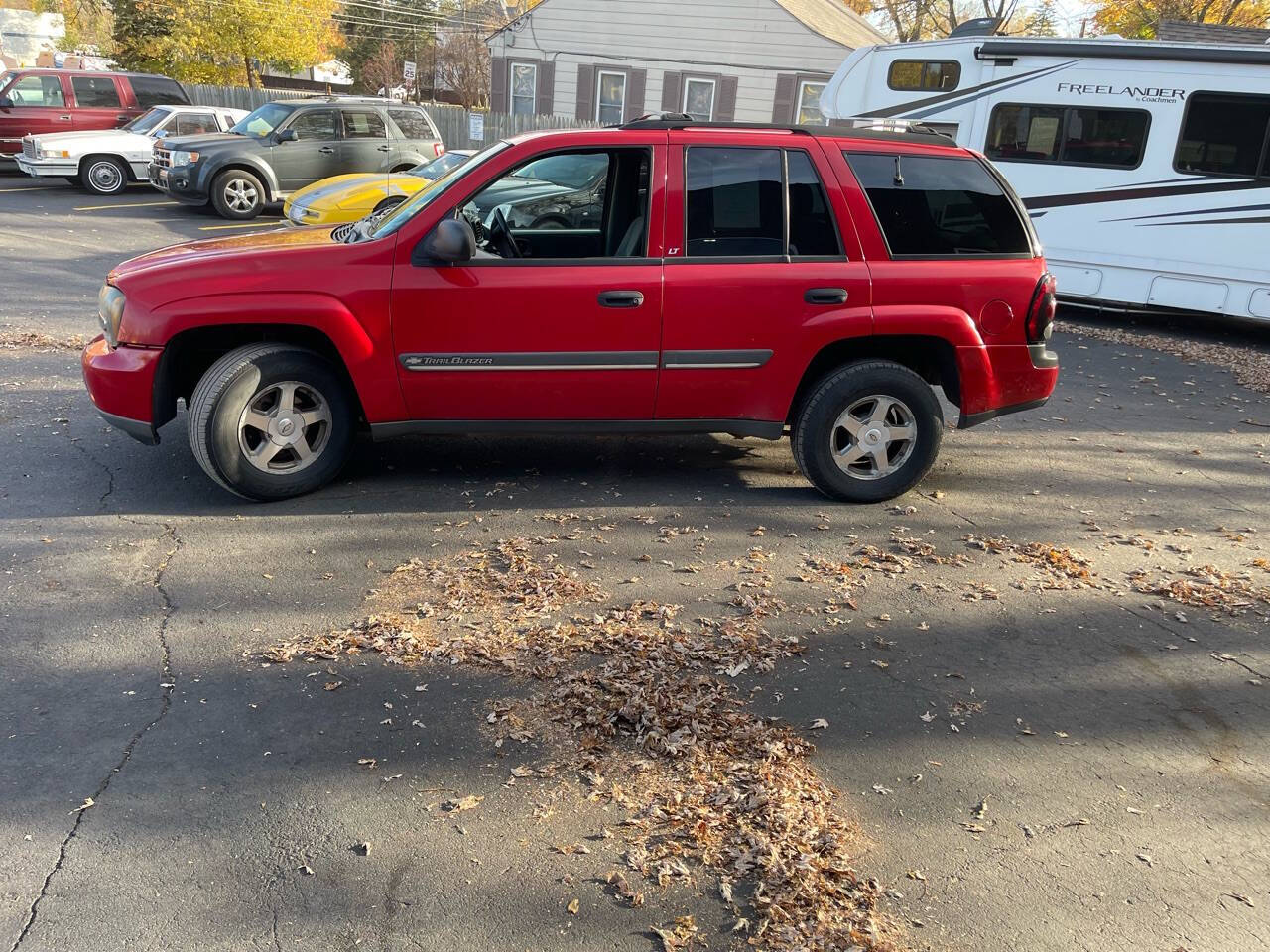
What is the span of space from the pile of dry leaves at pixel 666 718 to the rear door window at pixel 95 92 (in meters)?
19.0

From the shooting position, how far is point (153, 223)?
1608cm

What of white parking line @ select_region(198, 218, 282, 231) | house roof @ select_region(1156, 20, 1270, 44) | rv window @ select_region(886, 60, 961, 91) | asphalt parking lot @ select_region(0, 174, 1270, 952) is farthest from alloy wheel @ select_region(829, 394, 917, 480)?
white parking line @ select_region(198, 218, 282, 231)

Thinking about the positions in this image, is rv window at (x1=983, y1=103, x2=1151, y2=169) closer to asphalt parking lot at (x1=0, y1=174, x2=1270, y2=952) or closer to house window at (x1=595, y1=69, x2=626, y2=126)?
asphalt parking lot at (x1=0, y1=174, x2=1270, y2=952)

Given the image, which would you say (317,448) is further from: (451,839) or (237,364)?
(451,839)

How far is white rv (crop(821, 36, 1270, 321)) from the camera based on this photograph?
438 inches

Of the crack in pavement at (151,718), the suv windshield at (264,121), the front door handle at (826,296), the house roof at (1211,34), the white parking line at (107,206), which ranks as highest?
the house roof at (1211,34)

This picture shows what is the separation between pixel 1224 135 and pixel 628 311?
30.5ft

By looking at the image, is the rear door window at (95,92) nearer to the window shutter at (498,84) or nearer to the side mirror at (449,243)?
the window shutter at (498,84)

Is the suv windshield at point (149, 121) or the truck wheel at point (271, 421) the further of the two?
the suv windshield at point (149, 121)

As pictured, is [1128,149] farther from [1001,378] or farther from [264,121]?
[264,121]

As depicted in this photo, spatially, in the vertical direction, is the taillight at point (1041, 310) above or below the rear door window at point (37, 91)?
below

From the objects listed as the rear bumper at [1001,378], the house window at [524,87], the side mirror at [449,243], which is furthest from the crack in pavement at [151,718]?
the house window at [524,87]

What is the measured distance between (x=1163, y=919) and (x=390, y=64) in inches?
1866

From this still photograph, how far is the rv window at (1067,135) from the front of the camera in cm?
1180
